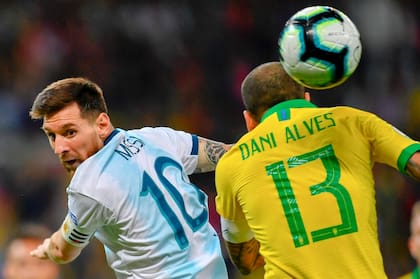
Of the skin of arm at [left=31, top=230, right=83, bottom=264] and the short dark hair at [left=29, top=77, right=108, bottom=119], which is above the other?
the short dark hair at [left=29, top=77, right=108, bottom=119]

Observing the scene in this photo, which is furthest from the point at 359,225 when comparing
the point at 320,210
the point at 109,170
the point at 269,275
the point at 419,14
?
Answer: the point at 419,14

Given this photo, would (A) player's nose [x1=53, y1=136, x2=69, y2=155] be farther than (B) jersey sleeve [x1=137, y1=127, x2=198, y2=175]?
No

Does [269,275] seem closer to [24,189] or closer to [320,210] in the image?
[320,210]

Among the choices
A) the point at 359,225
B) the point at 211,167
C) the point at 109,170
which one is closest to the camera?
the point at 359,225

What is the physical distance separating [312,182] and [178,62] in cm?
516

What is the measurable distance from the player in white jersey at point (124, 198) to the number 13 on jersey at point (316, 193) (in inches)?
24.3

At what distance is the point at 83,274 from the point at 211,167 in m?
3.42

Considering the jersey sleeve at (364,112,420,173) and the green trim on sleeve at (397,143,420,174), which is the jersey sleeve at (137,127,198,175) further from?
the green trim on sleeve at (397,143,420,174)

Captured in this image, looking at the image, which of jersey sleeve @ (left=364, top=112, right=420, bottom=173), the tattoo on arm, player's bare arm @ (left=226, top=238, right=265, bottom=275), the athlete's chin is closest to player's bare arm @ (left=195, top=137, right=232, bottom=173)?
the tattoo on arm

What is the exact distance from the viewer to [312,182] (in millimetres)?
3840

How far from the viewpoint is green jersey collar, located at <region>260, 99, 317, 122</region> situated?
394 centimetres

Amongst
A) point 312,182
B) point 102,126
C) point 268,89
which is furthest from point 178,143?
point 312,182

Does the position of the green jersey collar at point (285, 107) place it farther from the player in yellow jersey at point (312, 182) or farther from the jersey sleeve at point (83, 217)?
the jersey sleeve at point (83, 217)

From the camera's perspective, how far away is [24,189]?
8.16m
